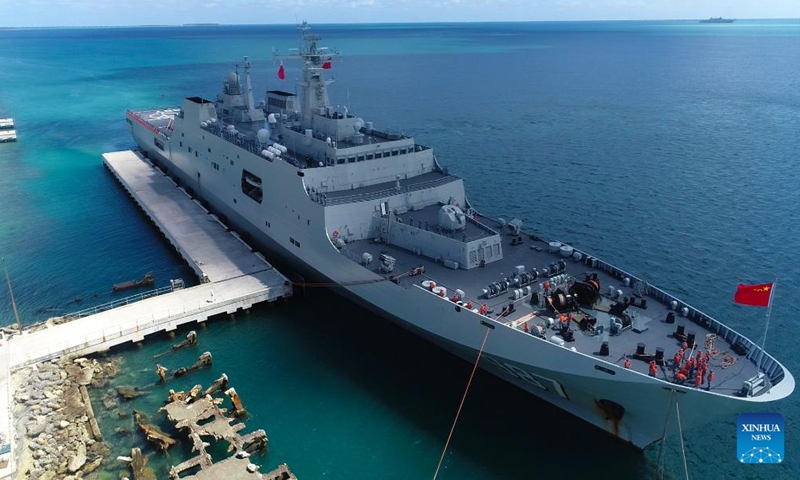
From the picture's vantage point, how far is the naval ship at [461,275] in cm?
1717

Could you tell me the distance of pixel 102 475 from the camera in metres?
17.7

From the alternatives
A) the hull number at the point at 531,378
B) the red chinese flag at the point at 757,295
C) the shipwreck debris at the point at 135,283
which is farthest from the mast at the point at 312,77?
the red chinese flag at the point at 757,295

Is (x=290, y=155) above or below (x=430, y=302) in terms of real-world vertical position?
above

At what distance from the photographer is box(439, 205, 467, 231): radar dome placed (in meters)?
24.0

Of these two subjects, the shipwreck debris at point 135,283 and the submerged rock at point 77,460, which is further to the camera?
the shipwreck debris at point 135,283

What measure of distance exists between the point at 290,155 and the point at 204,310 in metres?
9.88

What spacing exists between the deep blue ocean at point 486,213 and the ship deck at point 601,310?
264cm

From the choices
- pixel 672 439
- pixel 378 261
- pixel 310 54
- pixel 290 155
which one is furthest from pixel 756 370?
pixel 310 54

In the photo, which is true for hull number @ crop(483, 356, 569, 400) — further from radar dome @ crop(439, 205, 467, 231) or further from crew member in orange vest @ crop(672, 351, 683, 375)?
radar dome @ crop(439, 205, 467, 231)

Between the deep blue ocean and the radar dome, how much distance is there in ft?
17.5

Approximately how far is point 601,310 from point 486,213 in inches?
743

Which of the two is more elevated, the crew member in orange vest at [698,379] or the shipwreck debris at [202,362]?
the crew member in orange vest at [698,379]

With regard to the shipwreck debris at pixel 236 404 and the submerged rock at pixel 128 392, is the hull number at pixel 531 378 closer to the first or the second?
the shipwreck debris at pixel 236 404

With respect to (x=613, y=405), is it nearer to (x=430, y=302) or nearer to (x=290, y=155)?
(x=430, y=302)
